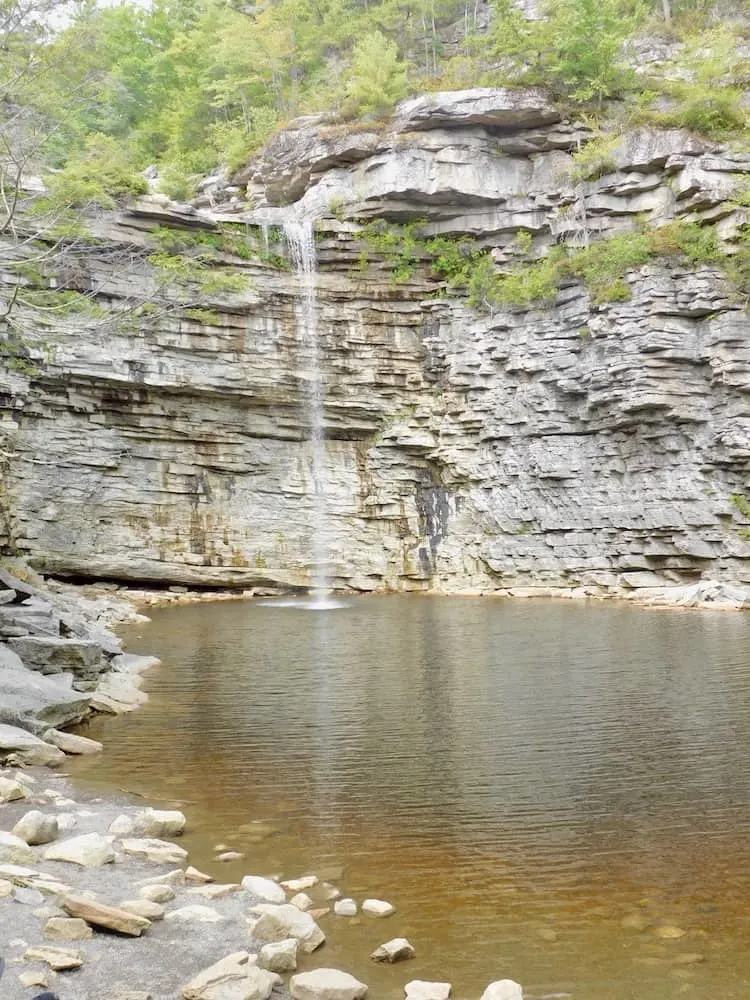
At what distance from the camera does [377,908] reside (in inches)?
187

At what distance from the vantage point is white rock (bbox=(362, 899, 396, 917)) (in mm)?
4730

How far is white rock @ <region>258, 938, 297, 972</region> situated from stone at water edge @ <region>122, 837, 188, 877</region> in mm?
1652

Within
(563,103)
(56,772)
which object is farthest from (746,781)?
(563,103)

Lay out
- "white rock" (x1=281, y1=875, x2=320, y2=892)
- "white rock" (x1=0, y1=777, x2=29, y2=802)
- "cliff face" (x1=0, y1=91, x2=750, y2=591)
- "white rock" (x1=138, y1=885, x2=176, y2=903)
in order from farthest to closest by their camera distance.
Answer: "cliff face" (x1=0, y1=91, x2=750, y2=591) → "white rock" (x1=0, y1=777, x2=29, y2=802) → "white rock" (x1=281, y1=875, x2=320, y2=892) → "white rock" (x1=138, y1=885, x2=176, y2=903)

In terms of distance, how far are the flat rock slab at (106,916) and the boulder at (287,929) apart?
23.0 inches

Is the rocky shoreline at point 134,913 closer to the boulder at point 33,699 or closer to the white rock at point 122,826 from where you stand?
the white rock at point 122,826

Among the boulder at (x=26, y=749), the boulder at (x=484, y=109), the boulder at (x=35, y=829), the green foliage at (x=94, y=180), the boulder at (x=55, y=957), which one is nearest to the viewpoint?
the boulder at (x=55, y=957)

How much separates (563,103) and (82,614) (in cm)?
2418

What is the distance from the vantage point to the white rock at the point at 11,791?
6.34 metres

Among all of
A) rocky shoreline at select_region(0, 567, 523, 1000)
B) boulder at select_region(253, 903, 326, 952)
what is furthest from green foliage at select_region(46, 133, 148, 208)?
boulder at select_region(253, 903, 326, 952)

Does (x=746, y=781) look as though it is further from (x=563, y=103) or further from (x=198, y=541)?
(x=563, y=103)

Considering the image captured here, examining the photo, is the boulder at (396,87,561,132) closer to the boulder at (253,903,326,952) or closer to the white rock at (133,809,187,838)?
the white rock at (133,809,187,838)

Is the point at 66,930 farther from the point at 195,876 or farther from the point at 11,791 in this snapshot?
the point at 11,791

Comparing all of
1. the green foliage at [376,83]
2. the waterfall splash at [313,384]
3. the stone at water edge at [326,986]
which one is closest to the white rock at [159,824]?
the stone at water edge at [326,986]
